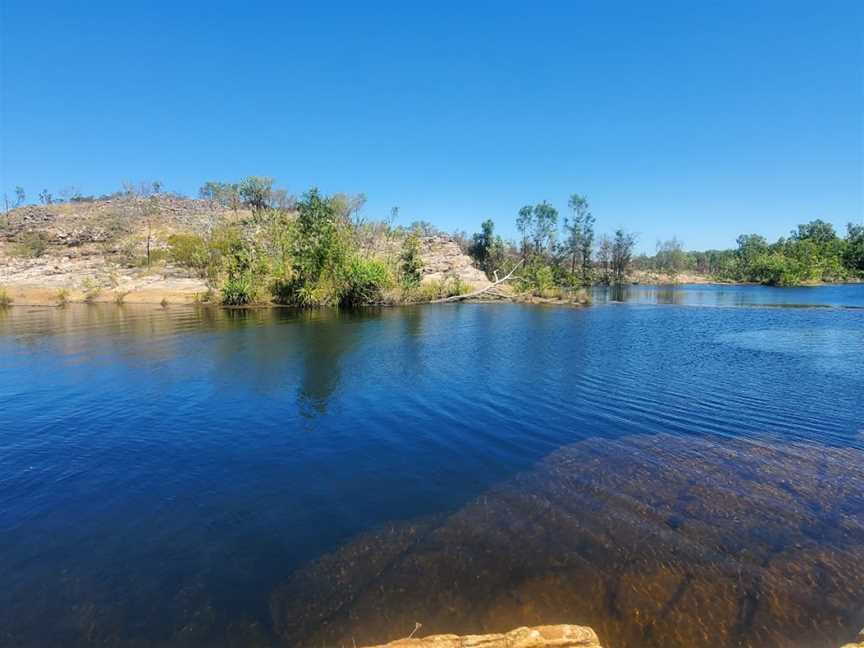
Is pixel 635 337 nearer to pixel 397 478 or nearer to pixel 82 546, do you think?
pixel 397 478

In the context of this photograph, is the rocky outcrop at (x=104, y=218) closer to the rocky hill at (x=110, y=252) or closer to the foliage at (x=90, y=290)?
the rocky hill at (x=110, y=252)

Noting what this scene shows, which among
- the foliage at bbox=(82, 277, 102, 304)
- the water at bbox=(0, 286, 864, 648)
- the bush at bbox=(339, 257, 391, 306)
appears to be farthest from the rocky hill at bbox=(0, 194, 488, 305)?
the water at bbox=(0, 286, 864, 648)

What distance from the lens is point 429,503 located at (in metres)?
7.84

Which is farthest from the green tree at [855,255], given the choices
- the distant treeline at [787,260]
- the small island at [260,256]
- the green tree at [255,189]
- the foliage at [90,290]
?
the foliage at [90,290]

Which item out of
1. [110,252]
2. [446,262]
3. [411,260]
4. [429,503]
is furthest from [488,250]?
[429,503]

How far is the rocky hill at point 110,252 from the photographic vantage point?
49.0m

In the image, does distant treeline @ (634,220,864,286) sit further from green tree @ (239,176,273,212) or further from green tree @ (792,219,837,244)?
green tree @ (239,176,273,212)

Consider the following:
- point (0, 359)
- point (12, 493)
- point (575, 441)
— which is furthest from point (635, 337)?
point (0, 359)

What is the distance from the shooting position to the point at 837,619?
530cm

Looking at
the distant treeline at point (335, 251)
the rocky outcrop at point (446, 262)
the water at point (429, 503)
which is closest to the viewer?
the water at point (429, 503)

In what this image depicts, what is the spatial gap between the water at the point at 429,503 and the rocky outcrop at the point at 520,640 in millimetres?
821

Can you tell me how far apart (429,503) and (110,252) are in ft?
239

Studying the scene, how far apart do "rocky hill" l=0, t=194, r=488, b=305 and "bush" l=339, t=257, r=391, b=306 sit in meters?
15.8

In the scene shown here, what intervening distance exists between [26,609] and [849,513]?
11753 millimetres
